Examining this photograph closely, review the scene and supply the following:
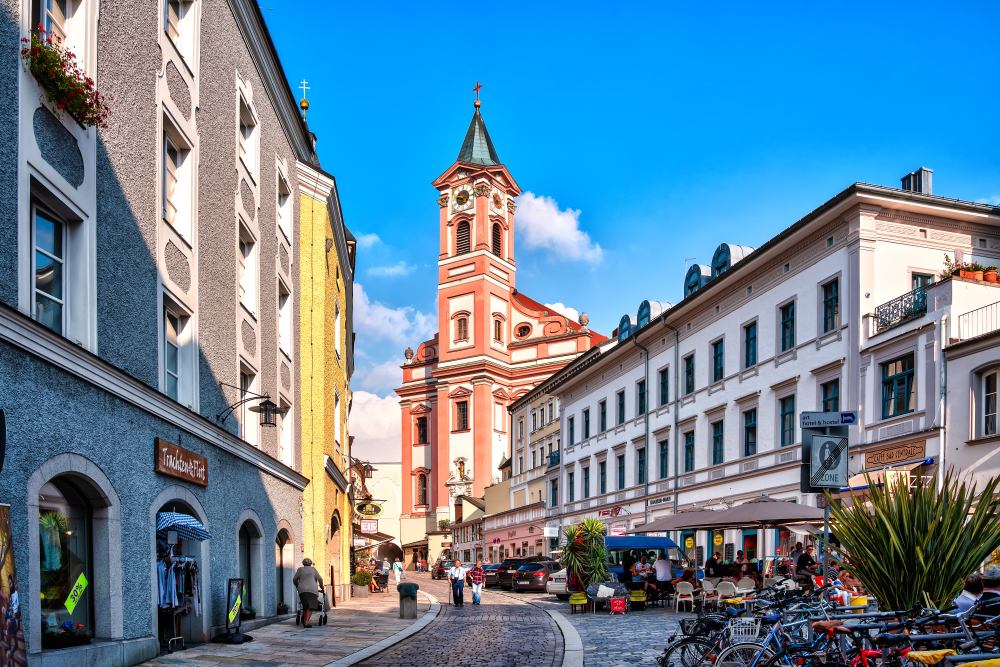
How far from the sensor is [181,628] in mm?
14766

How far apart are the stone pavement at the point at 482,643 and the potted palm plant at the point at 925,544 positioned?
5782 millimetres

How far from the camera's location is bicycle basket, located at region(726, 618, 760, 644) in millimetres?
8562

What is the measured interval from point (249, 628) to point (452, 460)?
64.2 meters

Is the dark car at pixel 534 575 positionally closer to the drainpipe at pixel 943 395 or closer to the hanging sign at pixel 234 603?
the drainpipe at pixel 943 395

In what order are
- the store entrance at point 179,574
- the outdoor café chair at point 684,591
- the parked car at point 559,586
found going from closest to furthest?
the store entrance at point 179,574
the outdoor café chair at point 684,591
the parked car at point 559,586

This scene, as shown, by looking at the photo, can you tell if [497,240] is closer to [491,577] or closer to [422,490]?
[422,490]

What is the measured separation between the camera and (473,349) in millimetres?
80875

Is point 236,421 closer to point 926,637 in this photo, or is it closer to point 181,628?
point 181,628

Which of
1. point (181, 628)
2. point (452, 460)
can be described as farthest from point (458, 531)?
point (181, 628)

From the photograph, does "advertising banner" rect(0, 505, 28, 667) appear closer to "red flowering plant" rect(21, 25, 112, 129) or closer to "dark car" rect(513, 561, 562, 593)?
"red flowering plant" rect(21, 25, 112, 129)

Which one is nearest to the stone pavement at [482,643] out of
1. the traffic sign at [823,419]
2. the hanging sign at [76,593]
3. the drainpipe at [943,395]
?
the hanging sign at [76,593]

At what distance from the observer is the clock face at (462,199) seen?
8375cm

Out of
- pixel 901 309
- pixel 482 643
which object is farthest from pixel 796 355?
pixel 482 643

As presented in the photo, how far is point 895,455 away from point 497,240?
207 feet
